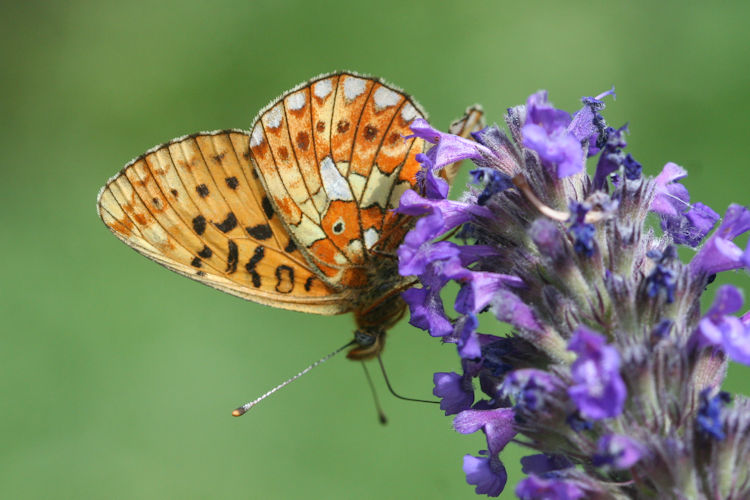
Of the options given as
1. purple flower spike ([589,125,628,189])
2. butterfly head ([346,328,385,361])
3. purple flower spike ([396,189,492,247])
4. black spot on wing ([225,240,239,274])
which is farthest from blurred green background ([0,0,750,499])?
purple flower spike ([589,125,628,189])

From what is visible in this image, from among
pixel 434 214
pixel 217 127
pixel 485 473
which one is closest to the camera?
pixel 434 214

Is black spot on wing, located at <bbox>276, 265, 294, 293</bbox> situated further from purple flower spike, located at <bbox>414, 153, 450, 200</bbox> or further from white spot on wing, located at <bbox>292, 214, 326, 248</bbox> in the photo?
purple flower spike, located at <bbox>414, 153, 450, 200</bbox>

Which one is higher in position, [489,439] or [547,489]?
[489,439]

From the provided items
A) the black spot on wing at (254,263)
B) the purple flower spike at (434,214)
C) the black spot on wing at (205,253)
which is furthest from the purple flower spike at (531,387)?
the black spot on wing at (205,253)

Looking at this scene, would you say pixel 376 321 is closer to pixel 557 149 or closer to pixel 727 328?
pixel 557 149

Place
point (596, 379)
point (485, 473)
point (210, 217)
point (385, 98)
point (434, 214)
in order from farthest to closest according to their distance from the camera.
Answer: point (210, 217)
point (385, 98)
point (485, 473)
point (434, 214)
point (596, 379)

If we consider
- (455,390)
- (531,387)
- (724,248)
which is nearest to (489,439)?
(455,390)
